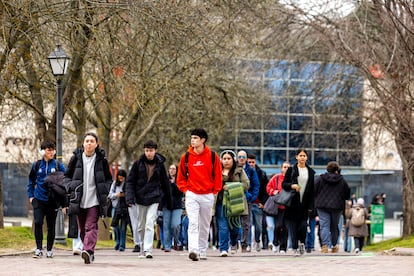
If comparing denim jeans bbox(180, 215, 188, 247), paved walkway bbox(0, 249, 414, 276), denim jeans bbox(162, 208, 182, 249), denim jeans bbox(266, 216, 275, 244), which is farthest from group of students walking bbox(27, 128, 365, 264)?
denim jeans bbox(180, 215, 188, 247)

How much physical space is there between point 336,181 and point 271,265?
5.91 meters

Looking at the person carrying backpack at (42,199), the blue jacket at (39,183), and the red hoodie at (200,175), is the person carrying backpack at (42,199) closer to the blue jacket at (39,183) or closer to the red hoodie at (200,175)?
the blue jacket at (39,183)

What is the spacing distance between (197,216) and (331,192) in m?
4.80

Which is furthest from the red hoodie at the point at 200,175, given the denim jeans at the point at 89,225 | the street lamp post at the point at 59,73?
the street lamp post at the point at 59,73

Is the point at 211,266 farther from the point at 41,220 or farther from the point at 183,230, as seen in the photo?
the point at 183,230

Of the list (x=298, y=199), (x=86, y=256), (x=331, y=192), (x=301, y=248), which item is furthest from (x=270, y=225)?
(x=86, y=256)

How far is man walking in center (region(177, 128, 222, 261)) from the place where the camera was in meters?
15.4

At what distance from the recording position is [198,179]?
15.4 m

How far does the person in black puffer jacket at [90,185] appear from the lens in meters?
14.3

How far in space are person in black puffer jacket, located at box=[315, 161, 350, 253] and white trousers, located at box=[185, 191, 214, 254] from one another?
13.8 feet

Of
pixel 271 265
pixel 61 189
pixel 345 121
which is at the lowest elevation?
pixel 271 265

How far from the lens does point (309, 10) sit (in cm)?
2695

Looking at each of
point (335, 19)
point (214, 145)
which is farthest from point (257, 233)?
point (214, 145)

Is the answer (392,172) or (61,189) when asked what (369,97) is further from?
(392,172)
